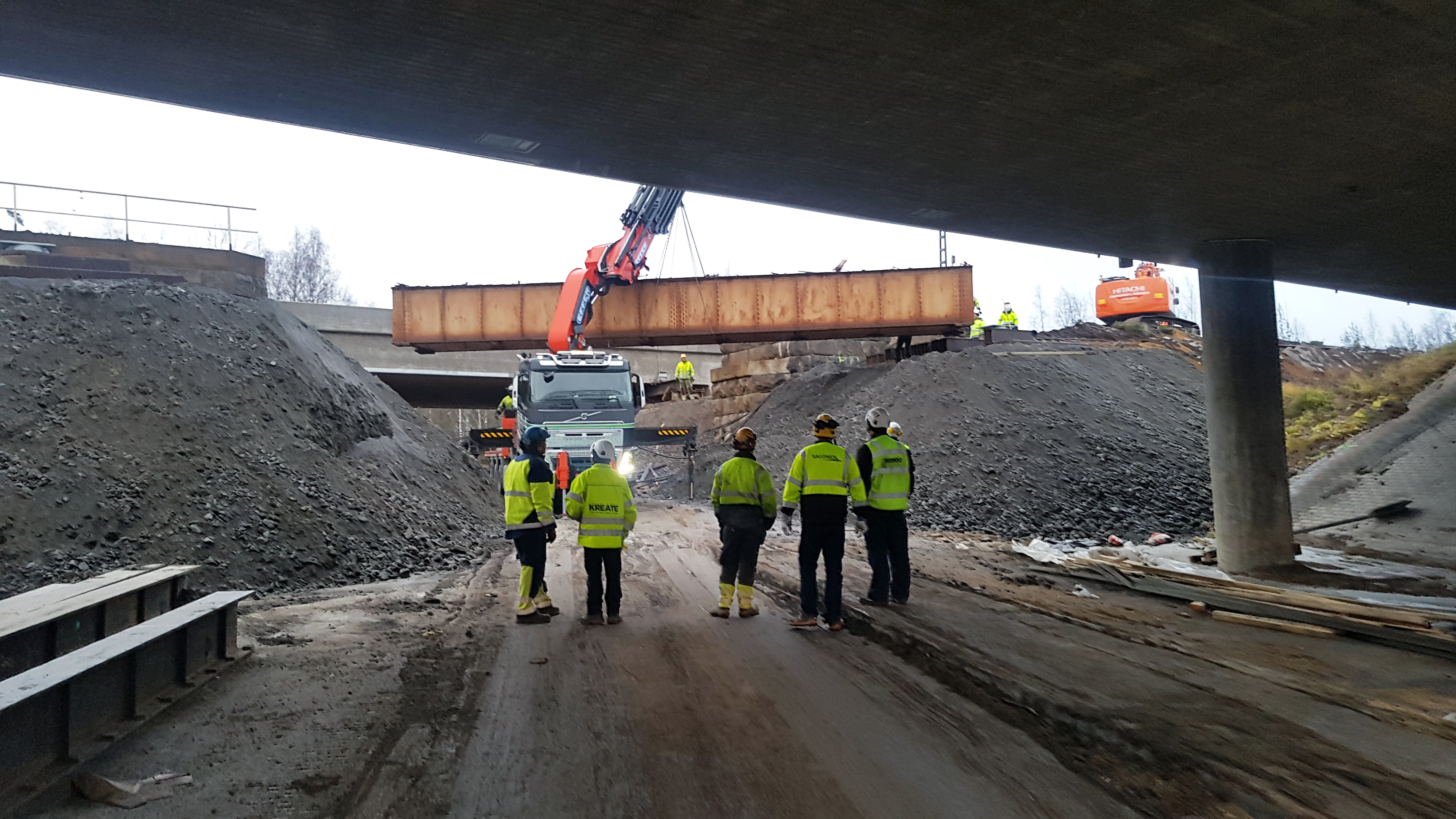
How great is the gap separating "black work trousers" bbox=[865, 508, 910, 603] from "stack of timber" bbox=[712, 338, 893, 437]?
76.2ft

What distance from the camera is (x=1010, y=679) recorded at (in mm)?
6559

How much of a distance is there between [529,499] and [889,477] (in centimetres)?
370

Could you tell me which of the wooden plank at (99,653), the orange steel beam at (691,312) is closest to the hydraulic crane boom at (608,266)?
the orange steel beam at (691,312)

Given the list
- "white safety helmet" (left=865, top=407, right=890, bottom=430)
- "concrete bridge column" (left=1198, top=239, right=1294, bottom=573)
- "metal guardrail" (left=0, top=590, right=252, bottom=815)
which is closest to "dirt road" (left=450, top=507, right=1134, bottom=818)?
"metal guardrail" (left=0, top=590, right=252, bottom=815)

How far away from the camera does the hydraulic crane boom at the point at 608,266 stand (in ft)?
82.8

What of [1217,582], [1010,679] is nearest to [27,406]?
[1010,679]

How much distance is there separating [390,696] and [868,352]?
32.2 metres

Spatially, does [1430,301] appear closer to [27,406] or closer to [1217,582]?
[1217,582]

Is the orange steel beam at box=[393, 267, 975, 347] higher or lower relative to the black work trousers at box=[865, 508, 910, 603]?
higher

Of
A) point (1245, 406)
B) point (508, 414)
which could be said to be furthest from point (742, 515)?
point (508, 414)

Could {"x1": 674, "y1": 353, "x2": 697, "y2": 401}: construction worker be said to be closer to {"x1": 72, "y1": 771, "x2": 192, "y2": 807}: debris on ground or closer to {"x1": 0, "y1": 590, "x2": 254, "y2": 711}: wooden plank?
{"x1": 0, "y1": 590, "x2": 254, "y2": 711}: wooden plank

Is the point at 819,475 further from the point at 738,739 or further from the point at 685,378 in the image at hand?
the point at 685,378

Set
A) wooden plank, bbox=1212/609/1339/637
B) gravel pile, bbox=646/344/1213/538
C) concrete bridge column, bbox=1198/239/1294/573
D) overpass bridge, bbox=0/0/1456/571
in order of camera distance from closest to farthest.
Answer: overpass bridge, bbox=0/0/1456/571
wooden plank, bbox=1212/609/1339/637
concrete bridge column, bbox=1198/239/1294/573
gravel pile, bbox=646/344/1213/538

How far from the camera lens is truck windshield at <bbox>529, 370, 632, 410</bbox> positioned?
2028 centimetres
